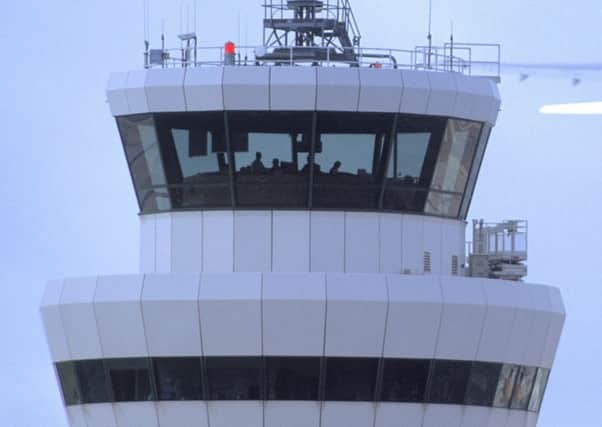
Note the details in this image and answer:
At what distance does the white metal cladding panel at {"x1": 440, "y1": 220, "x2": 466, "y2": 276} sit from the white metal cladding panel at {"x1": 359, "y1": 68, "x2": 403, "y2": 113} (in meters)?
3.53

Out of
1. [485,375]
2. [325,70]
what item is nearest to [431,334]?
[485,375]

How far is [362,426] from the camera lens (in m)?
72.9

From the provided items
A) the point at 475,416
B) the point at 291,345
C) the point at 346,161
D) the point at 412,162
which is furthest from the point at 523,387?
the point at 346,161

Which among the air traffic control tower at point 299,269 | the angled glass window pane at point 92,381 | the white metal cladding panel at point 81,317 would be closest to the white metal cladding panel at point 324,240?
the air traffic control tower at point 299,269

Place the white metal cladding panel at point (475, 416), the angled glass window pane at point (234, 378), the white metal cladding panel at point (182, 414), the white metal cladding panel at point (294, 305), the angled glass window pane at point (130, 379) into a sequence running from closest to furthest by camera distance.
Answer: the white metal cladding panel at point (294, 305) < the angled glass window pane at point (234, 378) < the white metal cladding panel at point (182, 414) < the angled glass window pane at point (130, 379) < the white metal cladding panel at point (475, 416)

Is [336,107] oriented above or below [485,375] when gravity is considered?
above

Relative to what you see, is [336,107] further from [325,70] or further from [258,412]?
[258,412]

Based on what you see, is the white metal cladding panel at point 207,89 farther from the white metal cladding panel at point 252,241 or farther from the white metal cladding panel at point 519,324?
the white metal cladding panel at point 519,324

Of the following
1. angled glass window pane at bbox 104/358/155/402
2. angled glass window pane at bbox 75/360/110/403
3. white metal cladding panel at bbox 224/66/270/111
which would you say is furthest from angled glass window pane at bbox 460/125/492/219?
angled glass window pane at bbox 75/360/110/403

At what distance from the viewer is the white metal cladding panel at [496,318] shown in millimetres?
73500

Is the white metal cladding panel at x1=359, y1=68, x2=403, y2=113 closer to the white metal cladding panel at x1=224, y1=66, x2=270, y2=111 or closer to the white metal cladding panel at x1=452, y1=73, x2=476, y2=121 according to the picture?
the white metal cladding panel at x1=452, y1=73, x2=476, y2=121

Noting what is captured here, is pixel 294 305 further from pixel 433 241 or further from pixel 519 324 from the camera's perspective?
pixel 519 324

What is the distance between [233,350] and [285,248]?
281cm

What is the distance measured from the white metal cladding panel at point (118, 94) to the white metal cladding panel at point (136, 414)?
6.93m
